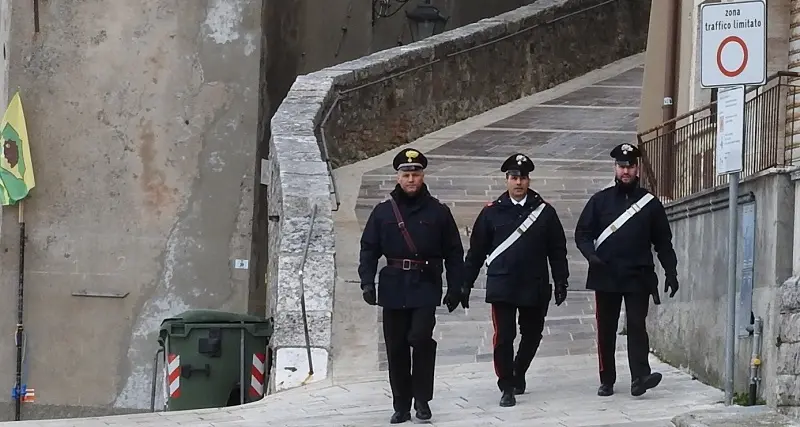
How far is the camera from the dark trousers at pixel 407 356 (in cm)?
928

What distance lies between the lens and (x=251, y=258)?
63.7 feet

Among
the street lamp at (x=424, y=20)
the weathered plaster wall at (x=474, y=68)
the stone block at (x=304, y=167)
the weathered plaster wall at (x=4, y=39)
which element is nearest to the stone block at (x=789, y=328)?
the stone block at (x=304, y=167)

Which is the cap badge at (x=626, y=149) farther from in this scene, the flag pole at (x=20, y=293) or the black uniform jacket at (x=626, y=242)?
the flag pole at (x=20, y=293)

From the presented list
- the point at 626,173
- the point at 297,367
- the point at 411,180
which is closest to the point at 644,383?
the point at 626,173

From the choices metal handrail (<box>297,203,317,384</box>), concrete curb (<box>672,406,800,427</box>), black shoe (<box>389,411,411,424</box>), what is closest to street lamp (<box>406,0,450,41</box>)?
metal handrail (<box>297,203,317,384</box>)

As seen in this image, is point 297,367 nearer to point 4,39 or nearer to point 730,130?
point 730,130

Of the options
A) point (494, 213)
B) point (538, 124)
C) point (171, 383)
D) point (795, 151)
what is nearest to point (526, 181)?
point (494, 213)

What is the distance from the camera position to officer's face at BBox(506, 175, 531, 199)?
9.80 meters

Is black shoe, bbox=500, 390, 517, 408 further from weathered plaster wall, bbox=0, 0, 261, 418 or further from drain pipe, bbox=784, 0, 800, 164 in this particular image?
weathered plaster wall, bbox=0, 0, 261, 418

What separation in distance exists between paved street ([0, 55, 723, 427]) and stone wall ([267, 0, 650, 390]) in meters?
0.28

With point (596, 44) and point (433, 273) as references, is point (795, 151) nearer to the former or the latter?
point (433, 273)

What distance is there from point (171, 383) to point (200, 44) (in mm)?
8102

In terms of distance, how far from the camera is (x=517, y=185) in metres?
9.82

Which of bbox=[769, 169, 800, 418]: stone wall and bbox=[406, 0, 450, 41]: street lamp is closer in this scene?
bbox=[769, 169, 800, 418]: stone wall
